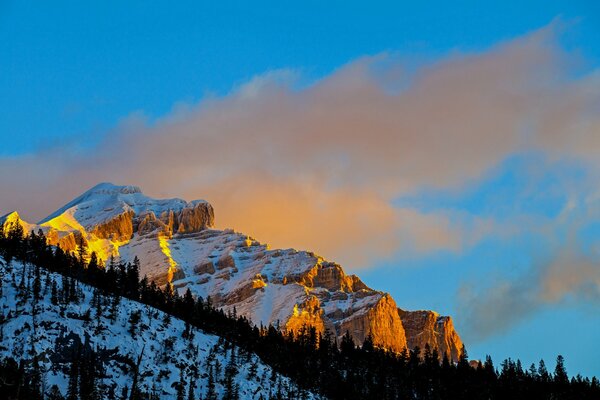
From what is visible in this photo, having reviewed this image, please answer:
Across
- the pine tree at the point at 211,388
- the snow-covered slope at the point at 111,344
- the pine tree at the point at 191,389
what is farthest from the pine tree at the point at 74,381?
the pine tree at the point at 211,388

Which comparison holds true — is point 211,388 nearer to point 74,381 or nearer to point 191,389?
point 191,389

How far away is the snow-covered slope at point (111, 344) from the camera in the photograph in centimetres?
16662

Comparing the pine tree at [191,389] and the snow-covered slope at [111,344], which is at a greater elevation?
the snow-covered slope at [111,344]

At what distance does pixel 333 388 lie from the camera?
652 ft

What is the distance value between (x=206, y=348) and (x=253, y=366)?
10.7 m

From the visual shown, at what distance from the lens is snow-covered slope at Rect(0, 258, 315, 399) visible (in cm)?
16662

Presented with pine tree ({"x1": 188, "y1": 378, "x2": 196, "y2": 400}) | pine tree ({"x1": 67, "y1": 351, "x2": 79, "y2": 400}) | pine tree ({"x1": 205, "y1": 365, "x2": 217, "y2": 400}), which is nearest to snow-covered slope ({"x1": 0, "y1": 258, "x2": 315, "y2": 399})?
pine tree ({"x1": 205, "y1": 365, "x2": 217, "y2": 400})

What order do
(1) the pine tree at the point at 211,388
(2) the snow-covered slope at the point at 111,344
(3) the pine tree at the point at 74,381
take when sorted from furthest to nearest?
1. (1) the pine tree at the point at 211,388
2. (2) the snow-covered slope at the point at 111,344
3. (3) the pine tree at the point at 74,381

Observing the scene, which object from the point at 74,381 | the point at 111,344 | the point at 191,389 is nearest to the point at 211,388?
the point at 191,389

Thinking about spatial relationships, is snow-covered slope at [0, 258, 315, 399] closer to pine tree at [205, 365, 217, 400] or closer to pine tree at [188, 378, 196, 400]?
pine tree at [205, 365, 217, 400]

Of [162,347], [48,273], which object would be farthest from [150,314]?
[48,273]

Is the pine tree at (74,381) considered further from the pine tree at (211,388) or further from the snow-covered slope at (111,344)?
the pine tree at (211,388)

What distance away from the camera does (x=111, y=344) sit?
178m

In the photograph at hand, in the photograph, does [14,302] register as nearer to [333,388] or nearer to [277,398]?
[277,398]
